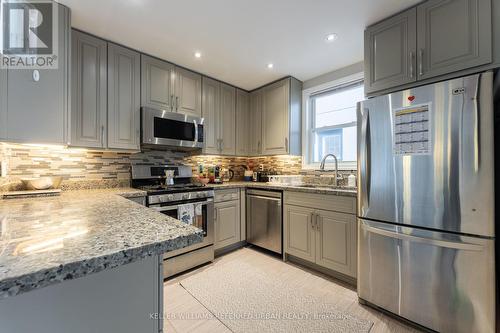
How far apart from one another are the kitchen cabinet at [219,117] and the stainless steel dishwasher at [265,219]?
801 mm

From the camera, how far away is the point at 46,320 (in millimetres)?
533

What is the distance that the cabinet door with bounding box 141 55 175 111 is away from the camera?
2.45m

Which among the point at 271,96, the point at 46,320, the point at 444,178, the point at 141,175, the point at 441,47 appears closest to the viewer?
the point at 46,320

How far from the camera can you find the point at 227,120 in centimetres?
332

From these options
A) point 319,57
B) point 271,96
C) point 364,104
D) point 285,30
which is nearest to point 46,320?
point 364,104

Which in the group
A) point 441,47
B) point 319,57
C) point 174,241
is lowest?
point 174,241

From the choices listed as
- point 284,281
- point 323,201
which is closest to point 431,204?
point 323,201

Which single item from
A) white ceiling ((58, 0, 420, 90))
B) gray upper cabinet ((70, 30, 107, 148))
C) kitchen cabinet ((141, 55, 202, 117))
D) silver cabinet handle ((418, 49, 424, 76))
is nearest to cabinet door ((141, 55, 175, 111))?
kitchen cabinet ((141, 55, 202, 117))

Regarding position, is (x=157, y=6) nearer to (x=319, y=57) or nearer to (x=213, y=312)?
(x=319, y=57)

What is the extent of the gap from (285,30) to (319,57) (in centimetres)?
69

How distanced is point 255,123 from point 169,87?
55.9 inches

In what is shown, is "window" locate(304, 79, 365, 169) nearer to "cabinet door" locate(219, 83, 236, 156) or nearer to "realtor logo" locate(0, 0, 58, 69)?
"cabinet door" locate(219, 83, 236, 156)

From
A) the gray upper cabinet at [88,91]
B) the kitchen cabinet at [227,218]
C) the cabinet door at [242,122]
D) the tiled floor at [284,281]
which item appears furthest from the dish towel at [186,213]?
the cabinet door at [242,122]

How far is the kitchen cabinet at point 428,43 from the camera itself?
4.71 ft
